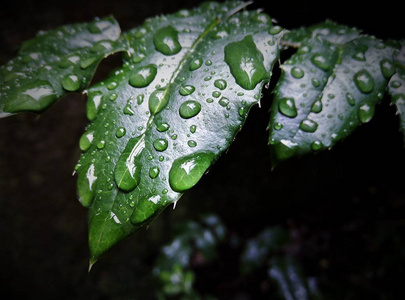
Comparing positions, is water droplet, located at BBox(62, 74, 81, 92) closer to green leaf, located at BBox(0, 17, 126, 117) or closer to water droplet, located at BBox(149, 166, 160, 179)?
green leaf, located at BBox(0, 17, 126, 117)

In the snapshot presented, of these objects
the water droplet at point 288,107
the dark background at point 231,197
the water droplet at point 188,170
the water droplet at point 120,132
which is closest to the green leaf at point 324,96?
the water droplet at point 288,107

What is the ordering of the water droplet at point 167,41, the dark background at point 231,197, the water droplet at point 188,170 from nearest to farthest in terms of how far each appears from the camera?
the water droplet at point 188,170 < the water droplet at point 167,41 < the dark background at point 231,197

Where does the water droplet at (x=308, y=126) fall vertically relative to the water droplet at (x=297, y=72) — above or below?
below

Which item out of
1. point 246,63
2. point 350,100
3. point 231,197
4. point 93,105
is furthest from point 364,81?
point 231,197

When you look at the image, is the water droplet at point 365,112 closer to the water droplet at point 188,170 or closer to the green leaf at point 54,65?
the water droplet at point 188,170

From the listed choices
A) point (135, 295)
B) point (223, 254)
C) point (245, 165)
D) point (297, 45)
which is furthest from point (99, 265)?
point (297, 45)

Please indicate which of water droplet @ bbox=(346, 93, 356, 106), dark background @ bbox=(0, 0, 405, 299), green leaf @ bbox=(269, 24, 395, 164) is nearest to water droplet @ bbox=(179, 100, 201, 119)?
green leaf @ bbox=(269, 24, 395, 164)

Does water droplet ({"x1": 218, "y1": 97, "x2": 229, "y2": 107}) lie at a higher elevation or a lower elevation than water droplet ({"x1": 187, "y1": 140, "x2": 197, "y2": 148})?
higher
